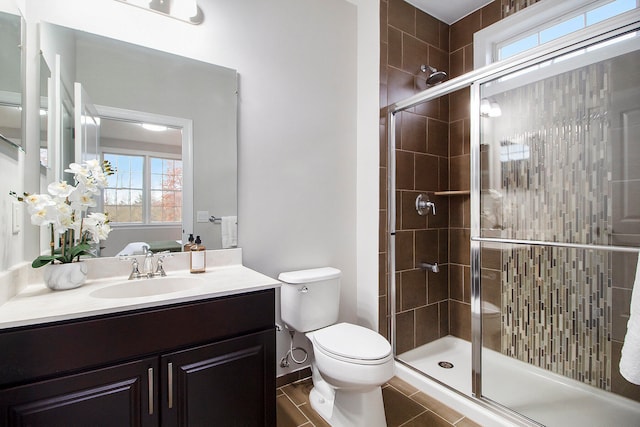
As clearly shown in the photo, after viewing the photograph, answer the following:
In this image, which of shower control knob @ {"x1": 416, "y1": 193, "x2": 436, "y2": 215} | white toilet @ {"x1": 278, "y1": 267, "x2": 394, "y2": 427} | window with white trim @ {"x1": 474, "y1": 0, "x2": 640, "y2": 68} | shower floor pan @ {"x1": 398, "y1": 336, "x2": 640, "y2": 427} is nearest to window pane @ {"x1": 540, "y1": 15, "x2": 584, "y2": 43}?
window with white trim @ {"x1": 474, "y1": 0, "x2": 640, "y2": 68}

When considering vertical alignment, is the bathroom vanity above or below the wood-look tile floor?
above

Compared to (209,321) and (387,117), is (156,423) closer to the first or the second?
(209,321)

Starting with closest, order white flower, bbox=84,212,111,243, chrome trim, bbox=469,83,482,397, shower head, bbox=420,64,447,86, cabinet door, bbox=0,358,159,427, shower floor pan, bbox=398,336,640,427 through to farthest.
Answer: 1. cabinet door, bbox=0,358,159,427
2. white flower, bbox=84,212,111,243
3. shower floor pan, bbox=398,336,640,427
4. chrome trim, bbox=469,83,482,397
5. shower head, bbox=420,64,447,86

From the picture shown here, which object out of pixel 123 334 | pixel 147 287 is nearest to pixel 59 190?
pixel 147 287

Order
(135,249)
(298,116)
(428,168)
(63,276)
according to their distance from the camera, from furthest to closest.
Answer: (428,168) < (298,116) < (135,249) < (63,276)

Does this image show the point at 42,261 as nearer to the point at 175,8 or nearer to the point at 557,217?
the point at 175,8

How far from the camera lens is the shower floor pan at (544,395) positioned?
144 cm

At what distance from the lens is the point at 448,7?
2.32 m

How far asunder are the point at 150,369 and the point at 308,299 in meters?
0.87

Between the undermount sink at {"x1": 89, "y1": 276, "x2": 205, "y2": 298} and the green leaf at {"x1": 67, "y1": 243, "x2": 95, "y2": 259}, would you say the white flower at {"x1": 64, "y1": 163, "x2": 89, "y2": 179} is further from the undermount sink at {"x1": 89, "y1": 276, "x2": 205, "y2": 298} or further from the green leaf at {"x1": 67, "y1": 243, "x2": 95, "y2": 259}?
the undermount sink at {"x1": 89, "y1": 276, "x2": 205, "y2": 298}

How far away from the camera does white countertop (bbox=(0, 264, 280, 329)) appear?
873 mm

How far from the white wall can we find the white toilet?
21 cm

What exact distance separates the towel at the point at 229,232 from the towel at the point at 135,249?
0.37 metres

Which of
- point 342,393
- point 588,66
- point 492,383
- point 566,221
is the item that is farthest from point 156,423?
point 588,66
